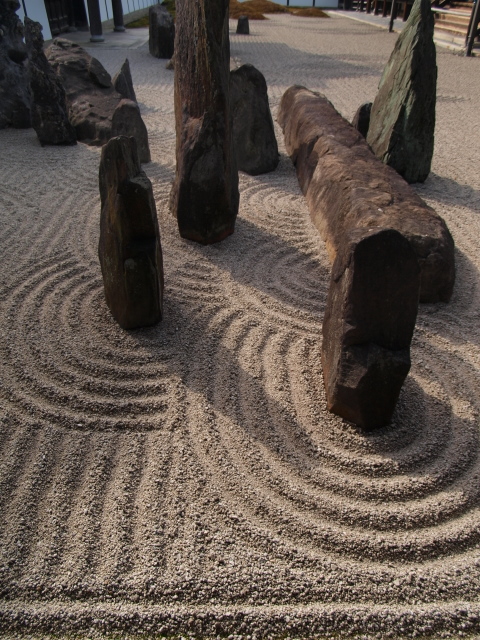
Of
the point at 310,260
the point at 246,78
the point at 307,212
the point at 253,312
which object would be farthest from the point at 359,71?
the point at 253,312

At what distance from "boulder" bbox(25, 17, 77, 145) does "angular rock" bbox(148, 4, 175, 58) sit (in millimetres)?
7519

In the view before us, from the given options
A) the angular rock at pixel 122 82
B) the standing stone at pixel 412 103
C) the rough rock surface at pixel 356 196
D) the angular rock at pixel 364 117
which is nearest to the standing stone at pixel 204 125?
the rough rock surface at pixel 356 196

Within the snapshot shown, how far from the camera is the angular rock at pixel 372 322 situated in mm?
2279

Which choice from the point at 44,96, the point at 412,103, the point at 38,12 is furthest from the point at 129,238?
the point at 38,12

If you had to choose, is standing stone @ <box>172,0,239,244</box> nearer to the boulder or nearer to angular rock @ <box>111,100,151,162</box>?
angular rock @ <box>111,100,151,162</box>

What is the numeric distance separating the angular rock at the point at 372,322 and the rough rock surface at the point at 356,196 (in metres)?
0.34

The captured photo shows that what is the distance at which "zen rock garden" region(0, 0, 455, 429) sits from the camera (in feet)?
7.90

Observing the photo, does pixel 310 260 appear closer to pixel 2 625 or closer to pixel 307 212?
pixel 307 212

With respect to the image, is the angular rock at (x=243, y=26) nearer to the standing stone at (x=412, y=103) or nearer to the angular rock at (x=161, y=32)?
the angular rock at (x=161, y=32)

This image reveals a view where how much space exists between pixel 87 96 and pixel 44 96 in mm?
861

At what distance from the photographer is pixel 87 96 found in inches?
294

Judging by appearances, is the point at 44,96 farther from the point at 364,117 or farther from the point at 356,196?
the point at 356,196

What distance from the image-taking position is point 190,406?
270cm

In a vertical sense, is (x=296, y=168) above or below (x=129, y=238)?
below
